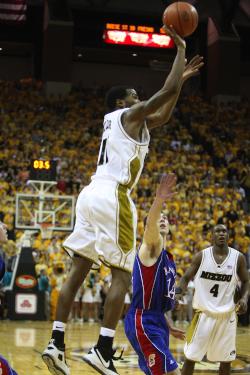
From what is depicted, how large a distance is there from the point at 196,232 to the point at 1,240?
12.7m

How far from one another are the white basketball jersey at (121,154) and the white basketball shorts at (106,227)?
0.06 m

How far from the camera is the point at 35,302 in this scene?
14.3 metres

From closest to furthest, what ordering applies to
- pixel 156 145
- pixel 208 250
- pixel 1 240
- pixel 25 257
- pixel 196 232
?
pixel 1 240, pixel 208 250, pixel 25 257, pixel 196 232, pixel 156 145

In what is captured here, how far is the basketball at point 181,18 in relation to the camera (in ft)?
16.3

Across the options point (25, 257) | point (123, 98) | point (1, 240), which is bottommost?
point (25, 257)

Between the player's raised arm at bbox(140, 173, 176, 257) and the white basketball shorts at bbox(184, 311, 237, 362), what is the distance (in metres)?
1.88

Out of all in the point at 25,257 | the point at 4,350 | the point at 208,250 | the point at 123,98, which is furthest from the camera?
the point at 25,257

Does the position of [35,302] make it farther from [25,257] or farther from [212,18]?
[212,18]

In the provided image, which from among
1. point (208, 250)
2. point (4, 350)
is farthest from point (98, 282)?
point (208, 250)

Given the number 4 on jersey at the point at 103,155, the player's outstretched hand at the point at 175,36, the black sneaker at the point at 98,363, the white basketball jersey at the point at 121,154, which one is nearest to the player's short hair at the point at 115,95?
the white basketball jersey at the point at 121,154

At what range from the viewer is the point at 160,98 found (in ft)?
15.6

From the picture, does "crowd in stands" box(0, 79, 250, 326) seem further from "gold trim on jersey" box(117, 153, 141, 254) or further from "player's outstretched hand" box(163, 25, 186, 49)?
"player's outstretched hand" box(163, 25, 186, 49)

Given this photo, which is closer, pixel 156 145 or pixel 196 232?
pixel 196 232

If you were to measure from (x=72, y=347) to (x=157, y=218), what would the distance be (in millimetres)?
5609
